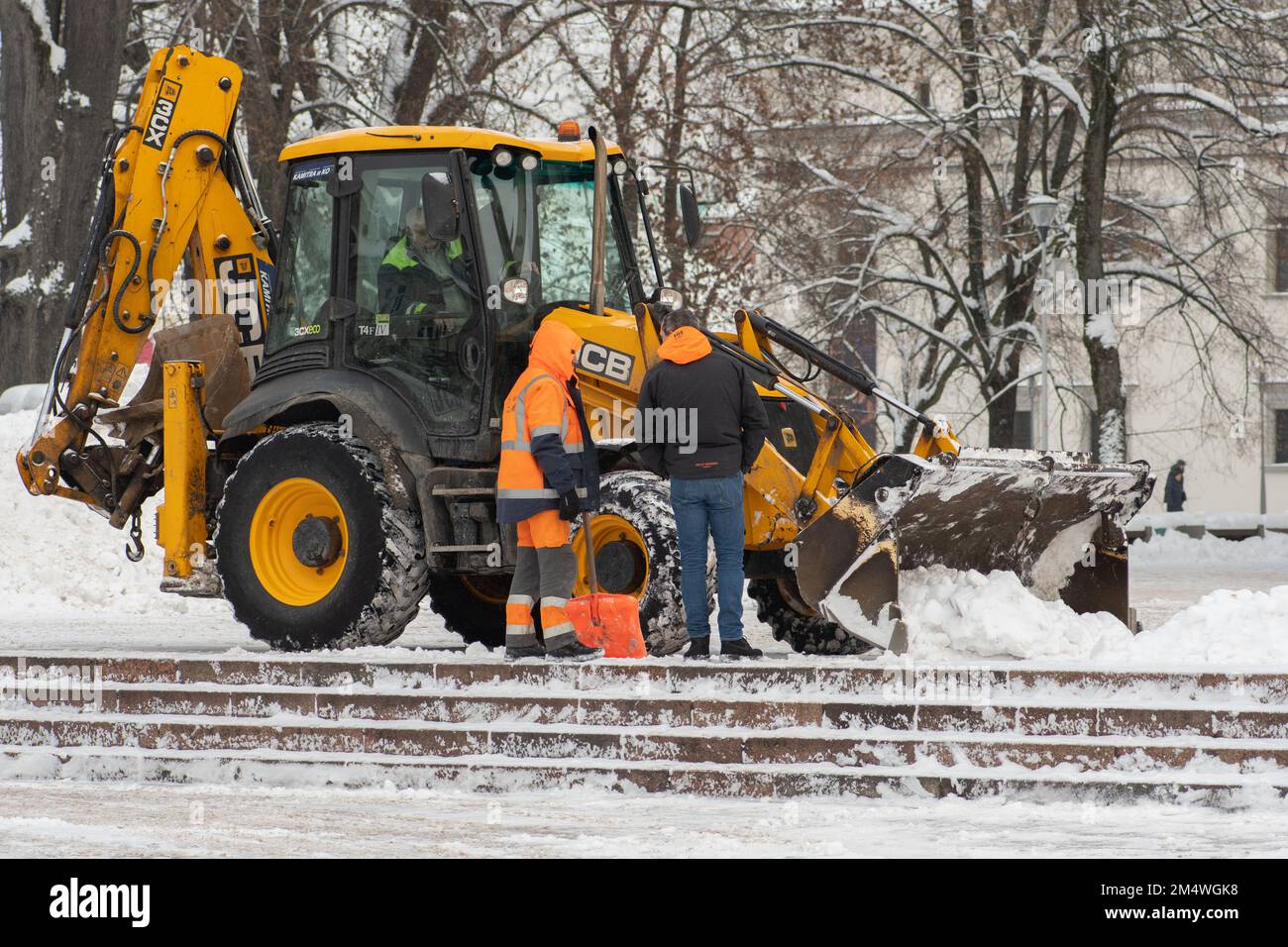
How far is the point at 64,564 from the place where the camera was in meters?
17.6

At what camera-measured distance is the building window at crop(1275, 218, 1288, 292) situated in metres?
27.1

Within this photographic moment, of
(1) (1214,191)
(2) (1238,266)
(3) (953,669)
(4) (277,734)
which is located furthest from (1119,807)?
(2) (1238,266)

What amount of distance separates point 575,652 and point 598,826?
2.08 meters

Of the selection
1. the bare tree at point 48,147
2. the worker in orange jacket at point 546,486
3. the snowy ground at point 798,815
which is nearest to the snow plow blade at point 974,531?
the snowy ground at point 798,815

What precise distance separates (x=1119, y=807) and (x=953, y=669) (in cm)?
105

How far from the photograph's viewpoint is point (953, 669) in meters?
7.89

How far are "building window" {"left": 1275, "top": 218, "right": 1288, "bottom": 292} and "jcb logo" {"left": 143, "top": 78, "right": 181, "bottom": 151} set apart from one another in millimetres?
19321

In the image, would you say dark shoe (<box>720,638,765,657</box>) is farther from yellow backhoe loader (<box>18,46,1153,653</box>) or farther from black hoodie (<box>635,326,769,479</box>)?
black hoodie (<box>635,326,769,479</box>)

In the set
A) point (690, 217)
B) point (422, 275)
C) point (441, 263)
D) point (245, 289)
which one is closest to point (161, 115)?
point (245, 289)

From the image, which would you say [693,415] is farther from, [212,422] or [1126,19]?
[1126,19]

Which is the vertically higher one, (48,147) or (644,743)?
(48,147)

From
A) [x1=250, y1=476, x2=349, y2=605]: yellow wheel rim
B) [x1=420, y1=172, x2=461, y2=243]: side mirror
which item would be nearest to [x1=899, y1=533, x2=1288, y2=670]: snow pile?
[x1=420, y1=172, x2=461, y2=243]: side mirror

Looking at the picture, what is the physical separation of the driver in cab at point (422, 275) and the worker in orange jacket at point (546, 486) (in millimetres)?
1079

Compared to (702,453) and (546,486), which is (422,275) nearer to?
(546,486)
